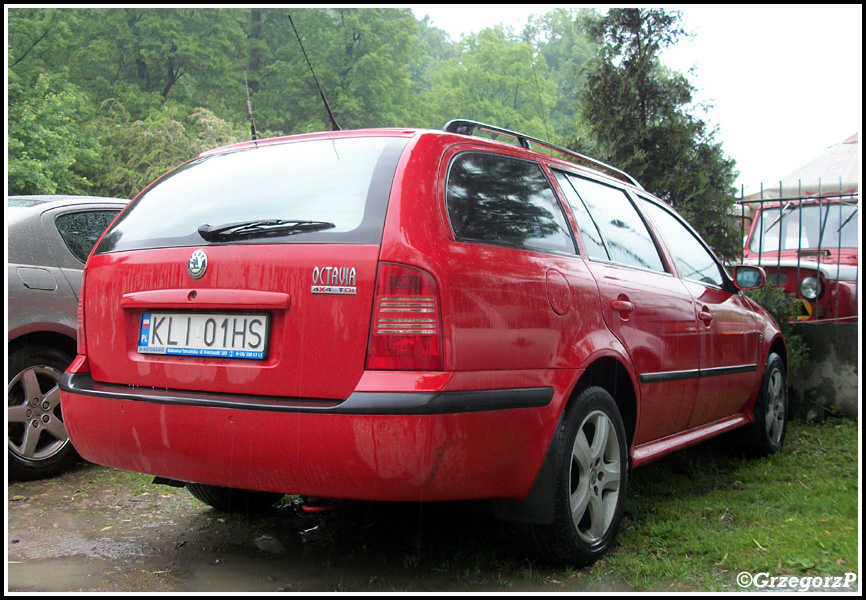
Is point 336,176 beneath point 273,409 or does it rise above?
above

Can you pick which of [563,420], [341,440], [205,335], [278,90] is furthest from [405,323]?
[278,90]

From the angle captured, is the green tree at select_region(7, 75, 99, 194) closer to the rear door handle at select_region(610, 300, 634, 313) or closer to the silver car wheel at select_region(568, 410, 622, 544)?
the rear door handle at select_region(610, 300, 634, 313)

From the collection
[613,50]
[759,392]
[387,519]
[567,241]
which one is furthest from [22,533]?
[613,50]

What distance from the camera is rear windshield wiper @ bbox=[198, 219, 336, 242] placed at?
2.74m

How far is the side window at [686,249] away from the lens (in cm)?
452

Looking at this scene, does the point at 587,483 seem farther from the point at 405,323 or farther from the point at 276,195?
the point at 276,195

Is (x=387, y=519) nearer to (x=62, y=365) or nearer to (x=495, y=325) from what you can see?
(x=495, y=325)

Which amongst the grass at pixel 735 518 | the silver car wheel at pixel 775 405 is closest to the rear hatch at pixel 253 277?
the grass at pixel 735 518

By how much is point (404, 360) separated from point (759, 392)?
356 cm

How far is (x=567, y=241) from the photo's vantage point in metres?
3.34

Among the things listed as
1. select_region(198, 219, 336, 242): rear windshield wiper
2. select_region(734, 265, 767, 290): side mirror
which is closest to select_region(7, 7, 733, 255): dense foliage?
select_region(734, 265, 767, 290): side mirror

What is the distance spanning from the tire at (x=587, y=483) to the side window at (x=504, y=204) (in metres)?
0.66

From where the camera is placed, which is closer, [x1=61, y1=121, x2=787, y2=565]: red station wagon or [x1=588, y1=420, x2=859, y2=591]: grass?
[x1=61, y1=121, x2=787, y2=565]: red station wagon

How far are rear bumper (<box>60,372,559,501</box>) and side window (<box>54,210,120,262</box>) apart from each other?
7.19 ft
